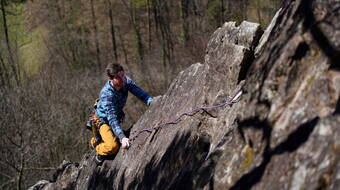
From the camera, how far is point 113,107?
29.0ft

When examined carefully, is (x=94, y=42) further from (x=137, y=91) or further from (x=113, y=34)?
(x=137, y=91)

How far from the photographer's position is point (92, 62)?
184ft

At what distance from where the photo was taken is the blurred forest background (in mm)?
35656

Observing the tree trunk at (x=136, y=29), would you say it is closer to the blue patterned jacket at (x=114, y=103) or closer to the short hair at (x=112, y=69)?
the blue patterned jacket at (x=114, y=103)

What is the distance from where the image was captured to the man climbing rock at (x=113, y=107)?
8.46m

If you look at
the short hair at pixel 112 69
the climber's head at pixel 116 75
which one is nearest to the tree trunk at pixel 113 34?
the climber's head at pixel 116 75

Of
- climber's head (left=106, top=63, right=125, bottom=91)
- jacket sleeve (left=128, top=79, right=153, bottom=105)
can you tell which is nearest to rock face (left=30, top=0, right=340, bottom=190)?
climber's head (left=106, top=63, right=125, bottom=91)

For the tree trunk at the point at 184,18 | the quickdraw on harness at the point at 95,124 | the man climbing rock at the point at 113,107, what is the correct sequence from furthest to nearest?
the tree trunk at the point at 184,18, the quickdraw on harness at the point at 95,124, the man climbing rock at the point at 113,107

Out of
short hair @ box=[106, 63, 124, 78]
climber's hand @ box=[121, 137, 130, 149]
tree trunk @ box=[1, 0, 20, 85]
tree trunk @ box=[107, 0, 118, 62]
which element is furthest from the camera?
tree trunk @ box=[107, 0, 118, 62]

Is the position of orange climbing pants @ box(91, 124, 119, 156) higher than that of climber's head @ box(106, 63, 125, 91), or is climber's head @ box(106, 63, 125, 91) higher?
climber's head @ box(106, 63, 125, 91)

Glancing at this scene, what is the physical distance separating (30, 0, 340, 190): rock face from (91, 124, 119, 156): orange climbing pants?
6.55 ft

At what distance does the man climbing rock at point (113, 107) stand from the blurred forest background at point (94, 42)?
65.9ft

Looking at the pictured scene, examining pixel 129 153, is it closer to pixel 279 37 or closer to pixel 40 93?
pixel 279 37

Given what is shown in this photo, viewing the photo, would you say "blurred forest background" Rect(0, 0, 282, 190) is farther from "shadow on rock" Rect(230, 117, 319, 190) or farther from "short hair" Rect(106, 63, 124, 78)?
"shadow on rock" Rect(230, 117, 319, 190)
